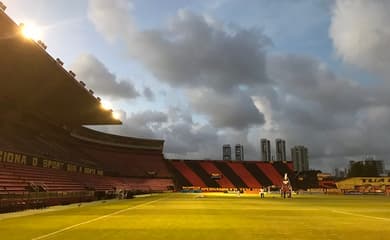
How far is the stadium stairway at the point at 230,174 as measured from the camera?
147625 mm

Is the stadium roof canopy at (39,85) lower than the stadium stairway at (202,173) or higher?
higher

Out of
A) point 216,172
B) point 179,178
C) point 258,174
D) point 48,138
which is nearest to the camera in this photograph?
point 48,138

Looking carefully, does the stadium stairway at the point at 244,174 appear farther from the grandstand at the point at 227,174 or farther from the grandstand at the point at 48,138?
the grandstand at the point at 48,138

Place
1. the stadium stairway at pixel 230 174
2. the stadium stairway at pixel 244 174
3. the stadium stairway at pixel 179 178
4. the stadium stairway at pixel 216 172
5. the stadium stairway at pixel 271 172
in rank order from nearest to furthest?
1. the stadium stairway at pixel 179 178
2. the stadium stairway at pixel 216 172
3. the stadium stairway at pixel 271 172
4. the stadium stairway at pixel 230 174
5. the stadium stairway at pixel 244 174

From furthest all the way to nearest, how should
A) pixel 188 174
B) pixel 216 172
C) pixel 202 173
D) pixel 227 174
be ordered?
1. pixel 227 174
2. pixel 216 172
3. pixel 202 173
4. pixel 188 174

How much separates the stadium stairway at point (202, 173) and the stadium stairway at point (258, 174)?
1546 centimetres

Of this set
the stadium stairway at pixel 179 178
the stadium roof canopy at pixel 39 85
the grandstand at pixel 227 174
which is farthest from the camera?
the grandstand at pixel 227 174

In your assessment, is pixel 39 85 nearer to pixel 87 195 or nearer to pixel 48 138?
pixel 87 195

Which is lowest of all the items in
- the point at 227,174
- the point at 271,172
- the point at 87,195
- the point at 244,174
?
the point at 87,195

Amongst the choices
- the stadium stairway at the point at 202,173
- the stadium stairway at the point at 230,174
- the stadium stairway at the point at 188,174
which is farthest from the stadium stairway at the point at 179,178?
the stadium stairway at the point at 230,174

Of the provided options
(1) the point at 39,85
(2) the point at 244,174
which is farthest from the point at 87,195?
(2) the point at 244,174

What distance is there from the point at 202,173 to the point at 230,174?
11.0 metres

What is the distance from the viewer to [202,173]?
148 meters

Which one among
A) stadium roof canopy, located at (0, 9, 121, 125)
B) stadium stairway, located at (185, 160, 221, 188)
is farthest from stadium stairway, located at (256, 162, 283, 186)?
stadium roof canopy, located at (0, 9, 121, 125)
